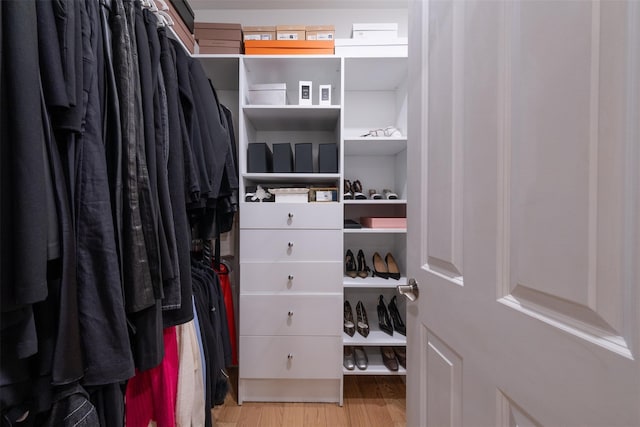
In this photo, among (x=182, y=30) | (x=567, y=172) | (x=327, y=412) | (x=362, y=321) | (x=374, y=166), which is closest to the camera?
(x=567, y=172)

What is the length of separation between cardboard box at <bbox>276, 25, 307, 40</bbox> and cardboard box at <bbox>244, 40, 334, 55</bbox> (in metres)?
0.05

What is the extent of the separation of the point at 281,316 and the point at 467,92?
4.50 feet

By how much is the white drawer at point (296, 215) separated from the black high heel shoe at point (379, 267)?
0.43 metres

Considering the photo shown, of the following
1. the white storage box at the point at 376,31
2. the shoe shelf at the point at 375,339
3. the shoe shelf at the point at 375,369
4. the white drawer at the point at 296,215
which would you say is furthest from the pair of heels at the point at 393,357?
the white storage box at the point at 376,31

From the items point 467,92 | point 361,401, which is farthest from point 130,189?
point 361,401

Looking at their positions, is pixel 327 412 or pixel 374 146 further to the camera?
pixel 374 146

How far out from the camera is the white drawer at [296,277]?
4.89 feet

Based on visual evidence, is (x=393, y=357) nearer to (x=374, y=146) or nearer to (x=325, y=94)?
(x=374, y=146)

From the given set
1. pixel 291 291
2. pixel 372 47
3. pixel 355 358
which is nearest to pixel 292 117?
pixel 372 47

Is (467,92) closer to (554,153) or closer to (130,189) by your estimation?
(554,153)

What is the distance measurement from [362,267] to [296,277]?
20.1 inches

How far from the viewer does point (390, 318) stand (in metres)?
1.72

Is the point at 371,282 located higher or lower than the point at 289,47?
lower

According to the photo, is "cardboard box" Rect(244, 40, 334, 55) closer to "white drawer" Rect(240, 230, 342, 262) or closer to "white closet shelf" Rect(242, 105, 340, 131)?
"white closet shelf" Rect(242, 105, 340, 131)
